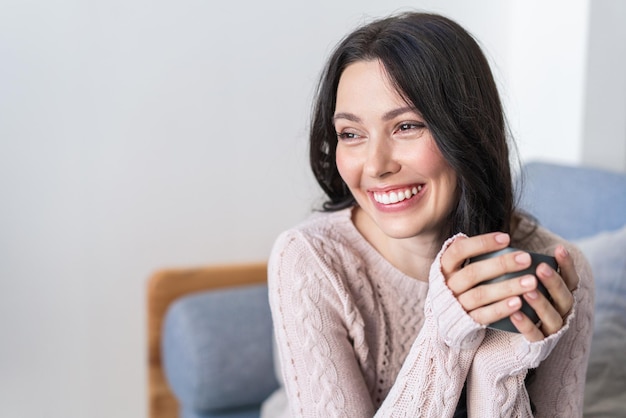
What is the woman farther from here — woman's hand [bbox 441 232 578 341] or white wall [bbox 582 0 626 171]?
white wall [bbox 582 0 626 171]

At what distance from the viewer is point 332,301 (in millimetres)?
1315

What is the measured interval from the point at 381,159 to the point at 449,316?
0.26 metres

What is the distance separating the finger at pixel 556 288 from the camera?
107cm

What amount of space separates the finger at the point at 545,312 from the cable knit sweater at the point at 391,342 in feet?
0.04

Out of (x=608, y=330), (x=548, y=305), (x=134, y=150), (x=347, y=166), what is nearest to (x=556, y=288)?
(x=548, y=305)

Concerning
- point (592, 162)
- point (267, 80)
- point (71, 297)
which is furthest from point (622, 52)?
point (71, 297)

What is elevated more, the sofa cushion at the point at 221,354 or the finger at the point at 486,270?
the finger at the point at 486,270

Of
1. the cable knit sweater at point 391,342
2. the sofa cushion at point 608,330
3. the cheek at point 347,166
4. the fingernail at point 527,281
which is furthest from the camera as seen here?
the sofa cushion at point 608,330

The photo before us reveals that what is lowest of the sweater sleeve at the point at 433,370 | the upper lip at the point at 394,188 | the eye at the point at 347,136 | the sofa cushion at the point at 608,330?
the sofa cushion at the point at 608,330

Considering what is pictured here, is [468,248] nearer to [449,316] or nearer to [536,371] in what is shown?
[449,316]

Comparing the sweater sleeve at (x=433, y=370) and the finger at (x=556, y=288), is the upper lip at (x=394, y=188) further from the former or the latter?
the finger at (x=556, y=288)

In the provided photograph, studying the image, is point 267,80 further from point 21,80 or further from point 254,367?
point 254,367

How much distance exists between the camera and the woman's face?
4.02 ft

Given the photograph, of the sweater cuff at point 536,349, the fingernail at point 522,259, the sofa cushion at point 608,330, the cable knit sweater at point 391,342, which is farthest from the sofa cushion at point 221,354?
the fingernail at point 522,259
